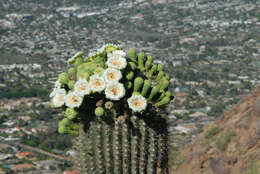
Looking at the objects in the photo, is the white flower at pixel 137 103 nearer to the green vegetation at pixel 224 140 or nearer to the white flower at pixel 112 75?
the white flower at pixel 112 75

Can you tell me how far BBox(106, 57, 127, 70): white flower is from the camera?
328cm

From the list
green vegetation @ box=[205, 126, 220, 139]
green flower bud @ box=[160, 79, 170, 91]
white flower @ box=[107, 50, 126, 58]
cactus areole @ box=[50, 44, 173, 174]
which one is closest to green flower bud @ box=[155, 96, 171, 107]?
cactus areole @ box=[50, 44, 173, 174]

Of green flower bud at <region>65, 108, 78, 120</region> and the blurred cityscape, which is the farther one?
the blurred cityscape

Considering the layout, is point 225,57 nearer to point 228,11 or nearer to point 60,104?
point 228,11

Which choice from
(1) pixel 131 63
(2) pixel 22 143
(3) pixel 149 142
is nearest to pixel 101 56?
(1) pixel 131 63

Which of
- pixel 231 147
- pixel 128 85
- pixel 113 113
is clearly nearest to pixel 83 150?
pixel 113 113

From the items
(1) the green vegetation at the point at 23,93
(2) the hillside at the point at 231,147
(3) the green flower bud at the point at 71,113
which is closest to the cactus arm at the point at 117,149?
(3) the green flower bud at the point at 71,113

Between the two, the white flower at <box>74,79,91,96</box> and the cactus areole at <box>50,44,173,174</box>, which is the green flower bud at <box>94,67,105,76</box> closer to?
the cactus areole at <box>50,44,173,174</box>

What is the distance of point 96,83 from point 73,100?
21 centimetres

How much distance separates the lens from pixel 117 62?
3.31m

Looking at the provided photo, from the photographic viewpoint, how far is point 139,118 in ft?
11.0

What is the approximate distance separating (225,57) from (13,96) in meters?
33.6

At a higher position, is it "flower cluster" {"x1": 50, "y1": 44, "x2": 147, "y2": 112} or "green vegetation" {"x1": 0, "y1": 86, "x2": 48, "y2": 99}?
"flower cluster" {"x1": 50, "y1": 44, "x2": 147, "y2": 112}

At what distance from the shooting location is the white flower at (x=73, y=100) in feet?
10.6
